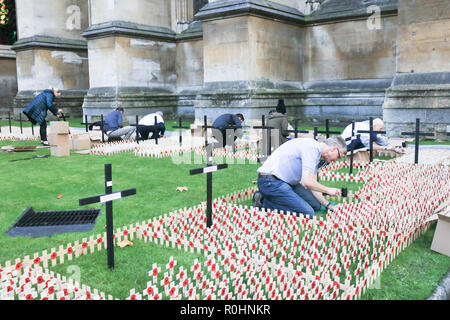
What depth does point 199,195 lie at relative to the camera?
6676 mm

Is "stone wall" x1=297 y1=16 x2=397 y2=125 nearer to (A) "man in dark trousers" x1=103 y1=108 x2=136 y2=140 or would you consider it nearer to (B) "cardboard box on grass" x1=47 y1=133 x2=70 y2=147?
(A) "man in dark trousers" x1=103 y1=108 x2=136 y2=140

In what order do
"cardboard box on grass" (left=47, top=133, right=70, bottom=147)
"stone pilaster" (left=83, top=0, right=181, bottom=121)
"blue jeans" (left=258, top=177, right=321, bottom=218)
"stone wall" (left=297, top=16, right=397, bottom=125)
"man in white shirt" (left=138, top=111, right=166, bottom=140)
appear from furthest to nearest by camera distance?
"stone pilaster" (left=83, top=0, right=181, bottom=121) < "stone wall" (left=297, top=16, right=397, bottom=125) < "man in white shirt" (left=138, top=111, right=166, bottom=140) < "cardboard box on grass" (left=47, top=133, right=70, bottom=147) < "blue jeans" (left=258, top=177, right=321, bottom=218)

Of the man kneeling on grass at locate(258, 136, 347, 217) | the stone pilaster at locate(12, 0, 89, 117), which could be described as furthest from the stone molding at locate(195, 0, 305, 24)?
the man kneeling on grass at locate(258, 136, 347, 217)

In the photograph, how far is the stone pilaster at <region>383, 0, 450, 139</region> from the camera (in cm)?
1184

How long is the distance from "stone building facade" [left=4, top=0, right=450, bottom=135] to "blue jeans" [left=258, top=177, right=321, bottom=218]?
8.10m

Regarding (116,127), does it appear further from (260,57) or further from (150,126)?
(260,57)

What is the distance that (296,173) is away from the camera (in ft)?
18.1

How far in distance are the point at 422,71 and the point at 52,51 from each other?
17.3 metres

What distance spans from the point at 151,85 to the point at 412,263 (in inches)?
685

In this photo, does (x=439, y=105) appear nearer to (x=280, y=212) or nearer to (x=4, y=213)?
(x=280, y=212)

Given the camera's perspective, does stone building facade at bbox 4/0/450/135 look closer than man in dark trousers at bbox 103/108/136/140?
Yes

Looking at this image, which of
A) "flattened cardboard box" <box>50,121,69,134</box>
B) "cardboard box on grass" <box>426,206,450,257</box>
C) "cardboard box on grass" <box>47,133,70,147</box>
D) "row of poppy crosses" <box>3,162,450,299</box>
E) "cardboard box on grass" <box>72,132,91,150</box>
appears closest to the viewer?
"row of poppy crosses" <box>3,162,450,299</box>

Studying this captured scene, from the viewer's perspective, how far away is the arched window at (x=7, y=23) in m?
30.7

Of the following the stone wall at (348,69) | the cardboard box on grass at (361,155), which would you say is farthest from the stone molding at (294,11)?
the cardboard box on grass at (361,155)
